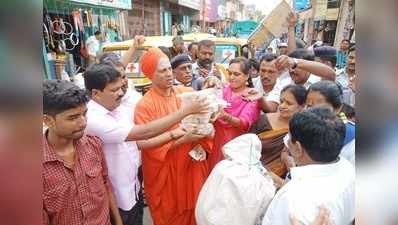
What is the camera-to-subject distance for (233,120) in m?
2.38

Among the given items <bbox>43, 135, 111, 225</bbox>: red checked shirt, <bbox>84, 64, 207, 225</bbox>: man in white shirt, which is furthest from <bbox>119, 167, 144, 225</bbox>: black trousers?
<bbox>43, 135, 111, 225</bbox>: red checked shirt

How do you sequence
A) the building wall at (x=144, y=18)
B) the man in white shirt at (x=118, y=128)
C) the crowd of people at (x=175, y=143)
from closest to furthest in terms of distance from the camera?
the crowd of people at (x=175, y=143), the man in white shirt at (x=118, y=128), the building wall at (x=144, y=18)

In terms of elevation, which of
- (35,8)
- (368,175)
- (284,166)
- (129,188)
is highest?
(35,8)

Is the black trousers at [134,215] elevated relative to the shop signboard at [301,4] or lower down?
lower down

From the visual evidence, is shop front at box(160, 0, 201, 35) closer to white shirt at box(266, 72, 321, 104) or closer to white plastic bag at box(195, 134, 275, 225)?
white shirt at box(266, 72, 321, 104)

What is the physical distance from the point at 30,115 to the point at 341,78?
136 inches

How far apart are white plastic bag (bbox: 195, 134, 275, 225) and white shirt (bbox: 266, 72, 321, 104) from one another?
1022mm

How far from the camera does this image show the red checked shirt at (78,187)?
1512 millimetres

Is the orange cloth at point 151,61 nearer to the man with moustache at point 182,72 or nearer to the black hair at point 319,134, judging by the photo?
the man with moustache at point 182,72

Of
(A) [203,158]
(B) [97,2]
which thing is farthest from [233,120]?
(B) [97,2]

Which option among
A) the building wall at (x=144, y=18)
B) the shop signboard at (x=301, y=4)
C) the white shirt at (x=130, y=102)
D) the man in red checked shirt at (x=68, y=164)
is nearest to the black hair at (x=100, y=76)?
the white shirt at (x=130, y=102)

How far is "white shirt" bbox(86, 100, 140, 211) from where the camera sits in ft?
6.47

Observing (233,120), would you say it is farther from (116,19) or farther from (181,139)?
(116,19)

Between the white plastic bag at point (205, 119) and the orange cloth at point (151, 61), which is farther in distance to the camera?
the orange cloth at point (151, 61)
